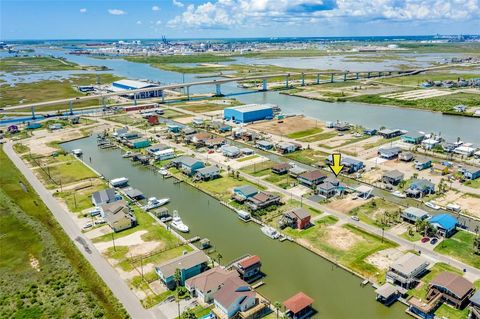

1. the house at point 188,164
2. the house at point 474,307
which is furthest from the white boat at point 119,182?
the house at point 474,307

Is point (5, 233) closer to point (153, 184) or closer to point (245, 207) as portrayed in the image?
point (153, 184)

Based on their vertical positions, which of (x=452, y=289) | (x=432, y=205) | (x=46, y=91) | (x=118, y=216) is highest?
(x=46, y=91)

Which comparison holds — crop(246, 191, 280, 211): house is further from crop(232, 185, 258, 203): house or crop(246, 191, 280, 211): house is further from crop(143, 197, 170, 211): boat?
crop(143, 197, 170, 211): boat

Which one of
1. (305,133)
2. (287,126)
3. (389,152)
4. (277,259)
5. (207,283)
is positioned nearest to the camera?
(207,283)

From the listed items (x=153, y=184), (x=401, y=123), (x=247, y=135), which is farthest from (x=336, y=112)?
(x=153, y=184)

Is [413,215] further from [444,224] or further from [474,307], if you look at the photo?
[474,307]

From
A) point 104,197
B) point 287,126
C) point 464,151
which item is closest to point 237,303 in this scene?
point 104,197

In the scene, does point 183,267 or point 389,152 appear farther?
point 389,152
